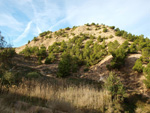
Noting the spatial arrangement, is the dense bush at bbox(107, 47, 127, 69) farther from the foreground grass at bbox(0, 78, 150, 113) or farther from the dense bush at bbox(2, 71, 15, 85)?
the dense bush at bbox(2, 71, 15, 85)

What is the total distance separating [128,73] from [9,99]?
462 inches

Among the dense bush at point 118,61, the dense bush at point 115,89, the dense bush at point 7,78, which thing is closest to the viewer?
the dense bush at point 7,78

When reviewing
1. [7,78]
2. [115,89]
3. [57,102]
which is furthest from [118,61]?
[7,78]

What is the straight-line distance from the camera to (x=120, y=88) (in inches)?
221

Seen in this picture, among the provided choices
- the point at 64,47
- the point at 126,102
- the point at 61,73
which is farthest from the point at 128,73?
the point at 64,47

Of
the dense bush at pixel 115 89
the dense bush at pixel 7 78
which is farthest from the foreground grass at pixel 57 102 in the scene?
the dense bush at pixel 7 78

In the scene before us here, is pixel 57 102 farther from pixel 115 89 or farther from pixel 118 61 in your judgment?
Result: pixel 118 61

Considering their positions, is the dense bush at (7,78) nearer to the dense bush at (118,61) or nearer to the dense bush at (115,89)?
the dense bush at (115,89)

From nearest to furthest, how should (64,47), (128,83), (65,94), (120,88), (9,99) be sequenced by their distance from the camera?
(9,99) → (65,94) → (120,88) → (128,83) → (64,47)

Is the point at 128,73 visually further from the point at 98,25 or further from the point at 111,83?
the point at 98,25

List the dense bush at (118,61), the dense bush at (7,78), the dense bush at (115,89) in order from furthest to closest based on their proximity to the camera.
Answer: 1. the dense bush at (118,61)
2. the dense bush at (115,89)
3. the dense bush at (7,78)

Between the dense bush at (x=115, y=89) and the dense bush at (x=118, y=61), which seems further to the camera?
the dense bush at (x=118, y=61)

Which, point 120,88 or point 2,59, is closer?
point 120,88

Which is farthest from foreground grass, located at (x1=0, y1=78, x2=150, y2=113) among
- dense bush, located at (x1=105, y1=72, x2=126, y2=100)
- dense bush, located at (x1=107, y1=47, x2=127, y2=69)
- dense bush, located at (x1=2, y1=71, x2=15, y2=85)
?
dense bush, located at (x1=107, y1=47, x2=127, y2=69)
